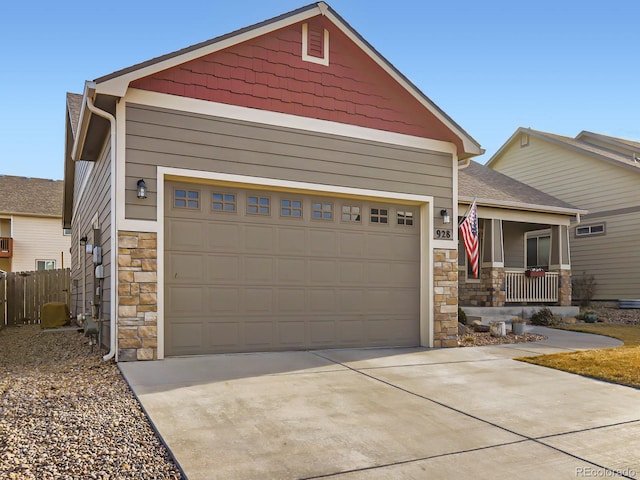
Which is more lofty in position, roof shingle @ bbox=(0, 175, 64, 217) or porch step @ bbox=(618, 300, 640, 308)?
roof shingle @ bbox=(0, 175, 64, 217)

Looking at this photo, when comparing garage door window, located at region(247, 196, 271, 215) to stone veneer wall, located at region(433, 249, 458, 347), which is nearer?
garage door window, located at region(247, 196, 271, 215)

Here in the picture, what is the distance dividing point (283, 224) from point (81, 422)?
431 cm

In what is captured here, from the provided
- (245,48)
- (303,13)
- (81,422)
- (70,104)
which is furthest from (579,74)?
(81,422)

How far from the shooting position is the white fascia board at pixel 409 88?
8.25 m

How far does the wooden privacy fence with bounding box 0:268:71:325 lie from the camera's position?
14.2 m

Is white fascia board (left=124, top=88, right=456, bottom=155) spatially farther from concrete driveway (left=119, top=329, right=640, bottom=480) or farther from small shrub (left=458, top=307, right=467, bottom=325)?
small shrub (left=458, top=307, right=467, bottom=325)

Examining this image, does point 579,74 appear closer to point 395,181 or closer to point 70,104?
point 395,181

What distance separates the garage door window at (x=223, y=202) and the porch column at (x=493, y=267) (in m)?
8.35

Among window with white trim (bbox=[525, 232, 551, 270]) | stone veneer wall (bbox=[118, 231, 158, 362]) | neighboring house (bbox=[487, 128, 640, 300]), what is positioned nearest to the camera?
stone veneer wall (bbox=[118, 231, 158, 362])

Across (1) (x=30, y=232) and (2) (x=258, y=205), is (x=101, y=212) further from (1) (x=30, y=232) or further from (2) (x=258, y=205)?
(1) (x=30, y=232)

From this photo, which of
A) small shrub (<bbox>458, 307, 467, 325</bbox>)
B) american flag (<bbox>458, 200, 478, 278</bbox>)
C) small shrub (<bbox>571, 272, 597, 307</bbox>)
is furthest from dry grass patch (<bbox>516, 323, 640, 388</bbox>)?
small shrub (<bbox>571, 272, 597, 307</bbox>)

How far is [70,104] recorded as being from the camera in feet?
37.9

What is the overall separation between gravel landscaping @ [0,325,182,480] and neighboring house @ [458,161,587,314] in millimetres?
9668

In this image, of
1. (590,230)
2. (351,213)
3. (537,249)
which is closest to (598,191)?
(590,230)
